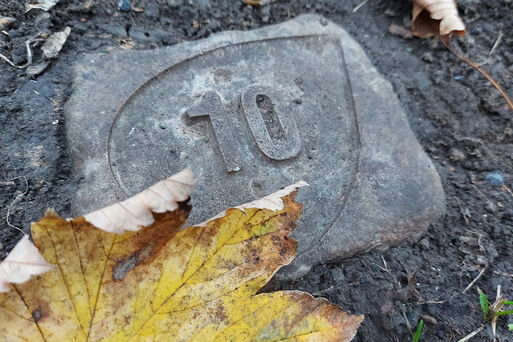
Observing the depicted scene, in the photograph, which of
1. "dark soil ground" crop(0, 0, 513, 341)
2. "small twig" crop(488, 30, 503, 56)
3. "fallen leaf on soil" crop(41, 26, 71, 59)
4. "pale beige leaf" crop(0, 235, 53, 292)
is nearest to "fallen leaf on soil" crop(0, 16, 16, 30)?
"dark soil ground" crop(0, 0, 513, 341)

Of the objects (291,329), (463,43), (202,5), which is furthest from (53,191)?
(463,43)

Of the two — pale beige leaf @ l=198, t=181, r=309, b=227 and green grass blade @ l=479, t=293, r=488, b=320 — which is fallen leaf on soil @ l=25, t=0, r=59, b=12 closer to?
pale beige leaf @ l=198, t=181, r=309, b=227

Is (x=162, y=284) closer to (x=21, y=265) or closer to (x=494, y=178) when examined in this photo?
(x=21, y=265)

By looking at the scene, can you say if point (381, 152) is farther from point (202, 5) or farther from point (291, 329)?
point (202, 5)

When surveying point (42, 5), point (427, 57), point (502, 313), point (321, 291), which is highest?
point (427, 57)

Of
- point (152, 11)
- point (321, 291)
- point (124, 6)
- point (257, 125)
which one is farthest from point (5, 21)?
point (321, 291)

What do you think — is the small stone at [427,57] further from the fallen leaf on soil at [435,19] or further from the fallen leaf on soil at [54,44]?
the fallen leaf on soil at [54,44]
